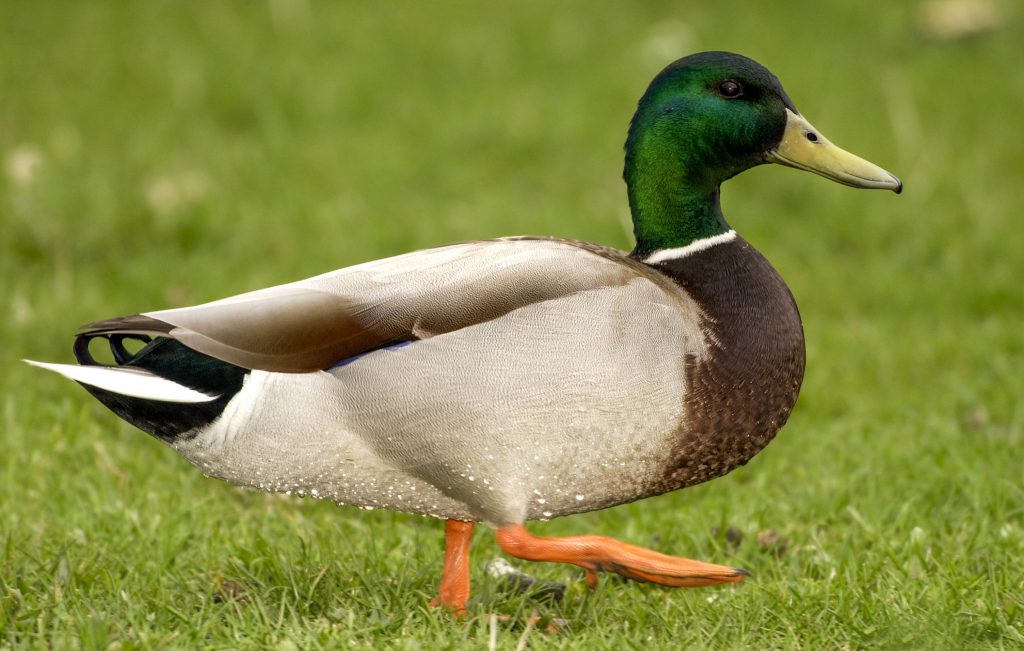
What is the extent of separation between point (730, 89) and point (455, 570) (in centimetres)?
131

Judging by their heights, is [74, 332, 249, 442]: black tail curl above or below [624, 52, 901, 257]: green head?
below

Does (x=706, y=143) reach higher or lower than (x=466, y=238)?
higher

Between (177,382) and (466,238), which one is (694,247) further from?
(466,238)

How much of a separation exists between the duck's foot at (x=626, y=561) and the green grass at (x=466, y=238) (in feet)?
0.37

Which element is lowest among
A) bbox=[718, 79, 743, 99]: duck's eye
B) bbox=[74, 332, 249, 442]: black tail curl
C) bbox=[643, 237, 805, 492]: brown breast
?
bbox=[643, 237, 805, 492]: brown breast

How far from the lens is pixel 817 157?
326cm

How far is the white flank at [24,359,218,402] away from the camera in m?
2.85

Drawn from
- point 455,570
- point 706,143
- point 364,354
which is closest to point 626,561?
point 455,570

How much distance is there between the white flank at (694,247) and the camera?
324 cm

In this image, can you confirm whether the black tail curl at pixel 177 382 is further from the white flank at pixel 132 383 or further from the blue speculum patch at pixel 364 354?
the blue speculum patch at pixel 364 354

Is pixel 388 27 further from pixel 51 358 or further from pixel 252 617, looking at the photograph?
pixel 252 617

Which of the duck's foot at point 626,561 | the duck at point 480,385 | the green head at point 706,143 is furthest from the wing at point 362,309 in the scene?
the duck's foot at point 626,561

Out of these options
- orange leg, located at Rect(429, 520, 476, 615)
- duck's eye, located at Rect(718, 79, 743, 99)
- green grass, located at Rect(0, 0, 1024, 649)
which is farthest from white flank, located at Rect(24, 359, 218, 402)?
duck's eye, located at Rect(718, 79, 743, 99)

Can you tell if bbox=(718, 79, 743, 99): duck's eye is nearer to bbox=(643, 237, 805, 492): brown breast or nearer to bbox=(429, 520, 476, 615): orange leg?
bbox=(643, 237, 805, 492): brown breast
